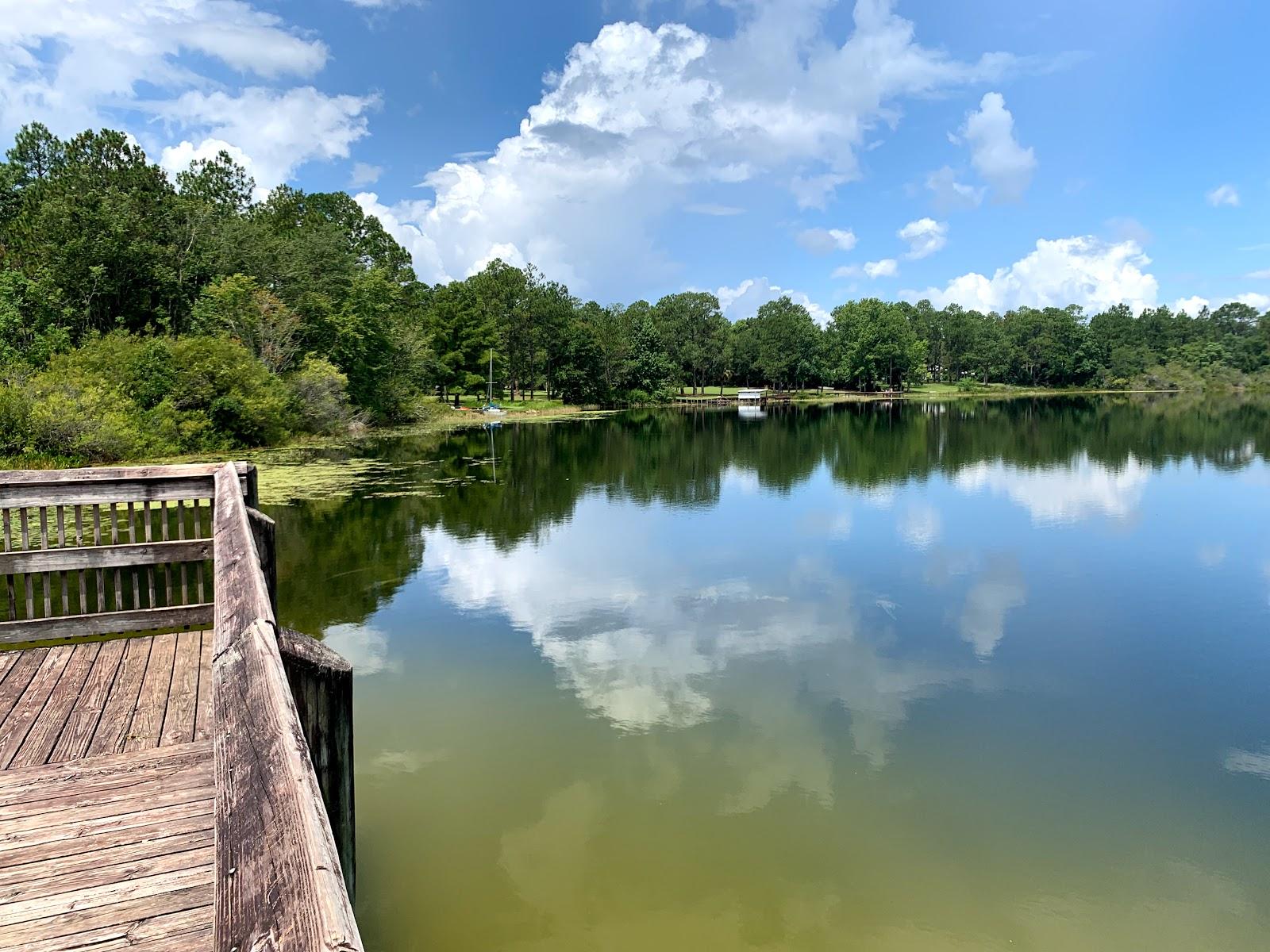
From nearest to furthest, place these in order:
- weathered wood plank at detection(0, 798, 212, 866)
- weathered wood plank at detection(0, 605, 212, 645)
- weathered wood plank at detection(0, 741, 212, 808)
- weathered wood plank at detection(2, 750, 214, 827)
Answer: weathered wood plank at detection(0, 798, 212, 866) → weathered wood plank at detection(2, 750, 214, 827) → weathered wood plank at detection(0, 741, 212, 808) → weathered wood plank at detection(0, 605, 212, 645)

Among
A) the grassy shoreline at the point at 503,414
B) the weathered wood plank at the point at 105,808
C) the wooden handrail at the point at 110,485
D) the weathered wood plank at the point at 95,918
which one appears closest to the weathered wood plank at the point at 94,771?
the weathered wood plank at the point at 105,808

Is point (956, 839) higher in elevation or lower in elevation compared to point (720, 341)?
lower

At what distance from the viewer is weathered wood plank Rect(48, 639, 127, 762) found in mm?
3656

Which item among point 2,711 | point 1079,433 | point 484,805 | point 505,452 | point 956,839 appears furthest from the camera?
point 1079,433

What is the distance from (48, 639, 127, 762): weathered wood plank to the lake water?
223 centimetres

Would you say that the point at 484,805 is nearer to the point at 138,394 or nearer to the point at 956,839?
the point at 956,839

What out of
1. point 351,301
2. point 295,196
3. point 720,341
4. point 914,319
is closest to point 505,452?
point 351,301

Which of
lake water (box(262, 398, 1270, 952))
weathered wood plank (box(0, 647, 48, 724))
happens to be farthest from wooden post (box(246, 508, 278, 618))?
lake water (box(262, 398, 1270, 952))

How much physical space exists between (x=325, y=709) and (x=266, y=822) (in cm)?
237

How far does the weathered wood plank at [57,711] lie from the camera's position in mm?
3562

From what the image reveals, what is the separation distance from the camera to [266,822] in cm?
135

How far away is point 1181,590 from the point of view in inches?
505

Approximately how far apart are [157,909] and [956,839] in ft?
18.5

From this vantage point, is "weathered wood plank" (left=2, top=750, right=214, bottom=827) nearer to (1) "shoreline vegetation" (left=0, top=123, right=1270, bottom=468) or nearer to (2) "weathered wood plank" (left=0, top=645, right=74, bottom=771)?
(2) "weathered wood plank" (left=0, top=645, right=74, bottom=771)
